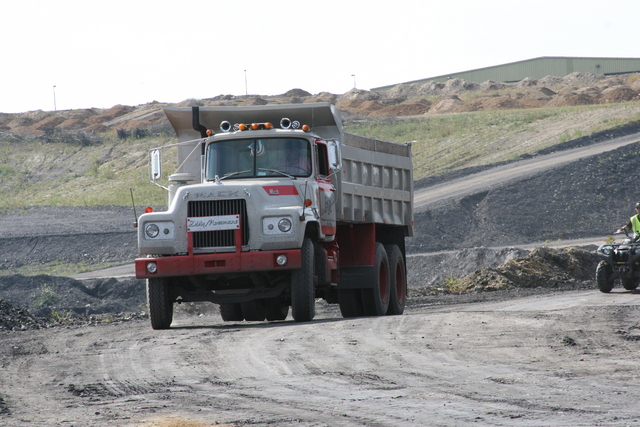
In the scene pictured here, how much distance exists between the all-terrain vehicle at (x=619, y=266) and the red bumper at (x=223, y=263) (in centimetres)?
1016

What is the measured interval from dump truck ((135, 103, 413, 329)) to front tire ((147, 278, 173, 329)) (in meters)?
0.02

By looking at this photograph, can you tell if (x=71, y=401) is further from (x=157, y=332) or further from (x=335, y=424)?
(x=157, y=332)

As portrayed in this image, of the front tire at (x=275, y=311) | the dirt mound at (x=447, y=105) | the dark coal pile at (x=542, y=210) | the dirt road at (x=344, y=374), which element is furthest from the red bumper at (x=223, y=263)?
the dirt mound at (x=447, y=105)

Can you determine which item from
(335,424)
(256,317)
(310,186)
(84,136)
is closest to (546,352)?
(335,424)

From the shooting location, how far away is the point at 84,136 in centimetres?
6219

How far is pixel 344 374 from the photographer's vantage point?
789 centimetres

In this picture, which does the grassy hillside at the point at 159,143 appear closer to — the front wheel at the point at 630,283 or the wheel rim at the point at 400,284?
the front wheel at the point at 630,283

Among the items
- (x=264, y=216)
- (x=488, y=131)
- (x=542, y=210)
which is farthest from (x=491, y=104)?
(x=264, y=216)

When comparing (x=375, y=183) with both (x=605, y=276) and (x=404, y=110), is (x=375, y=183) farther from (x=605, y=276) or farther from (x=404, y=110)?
(x=404, y=110)

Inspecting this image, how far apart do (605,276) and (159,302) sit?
11.3 metres

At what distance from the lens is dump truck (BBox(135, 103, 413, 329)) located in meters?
11.9

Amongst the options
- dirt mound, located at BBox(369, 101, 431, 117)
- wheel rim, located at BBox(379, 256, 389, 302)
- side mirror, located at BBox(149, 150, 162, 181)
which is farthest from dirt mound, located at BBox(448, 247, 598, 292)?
dirt mound, located at BBox(369, 101, 431, 117)

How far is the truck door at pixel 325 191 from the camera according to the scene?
42.3 ft

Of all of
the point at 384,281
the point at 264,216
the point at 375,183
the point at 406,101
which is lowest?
the point at 384,281
